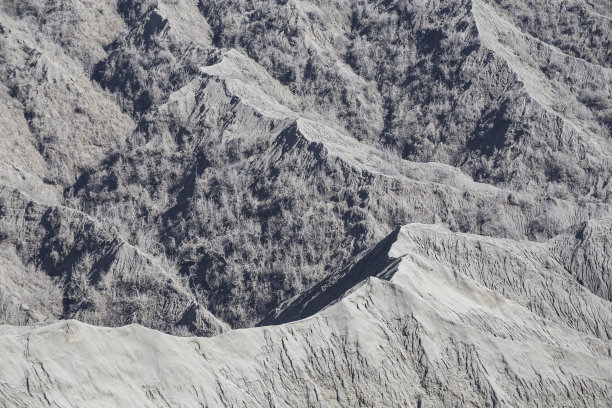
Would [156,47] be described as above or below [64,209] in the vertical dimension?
above

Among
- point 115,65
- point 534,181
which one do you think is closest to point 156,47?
point 115,65

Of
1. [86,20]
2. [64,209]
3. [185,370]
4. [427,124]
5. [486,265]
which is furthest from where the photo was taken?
[86,20]

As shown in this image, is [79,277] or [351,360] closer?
[351,360]

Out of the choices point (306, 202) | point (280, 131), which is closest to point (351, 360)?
point (306, 202)

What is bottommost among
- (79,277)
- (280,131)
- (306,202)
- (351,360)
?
(79,277)

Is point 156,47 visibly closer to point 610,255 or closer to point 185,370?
point 610,255

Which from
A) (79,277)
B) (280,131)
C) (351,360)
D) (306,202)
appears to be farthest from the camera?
(280,131)

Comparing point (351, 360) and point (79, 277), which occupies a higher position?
point (351, 360)

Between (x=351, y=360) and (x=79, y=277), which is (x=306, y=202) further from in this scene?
(x=351, y=360)
